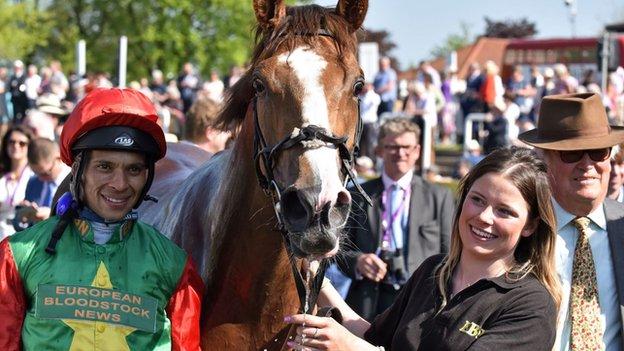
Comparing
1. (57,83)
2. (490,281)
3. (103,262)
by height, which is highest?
(103,262)

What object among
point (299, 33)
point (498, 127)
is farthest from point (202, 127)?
point (498, 127)

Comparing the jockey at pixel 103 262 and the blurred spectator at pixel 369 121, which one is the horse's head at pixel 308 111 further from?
the blurred spectator at pixel 369 121

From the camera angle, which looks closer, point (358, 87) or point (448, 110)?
point (358, 87)

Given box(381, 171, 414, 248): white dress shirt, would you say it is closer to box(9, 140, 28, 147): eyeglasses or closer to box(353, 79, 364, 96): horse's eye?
box(353, 79, 364, 96): horse's eye

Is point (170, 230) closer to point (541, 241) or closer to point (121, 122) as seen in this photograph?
point (121, 122)

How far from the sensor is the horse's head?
350 centimetres

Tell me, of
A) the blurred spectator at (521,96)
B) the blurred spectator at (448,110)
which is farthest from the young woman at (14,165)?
the blurred spectator at (448,110)

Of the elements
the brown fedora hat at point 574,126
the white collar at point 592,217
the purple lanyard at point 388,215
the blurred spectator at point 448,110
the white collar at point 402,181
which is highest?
the brown fedora hat at point 574,126

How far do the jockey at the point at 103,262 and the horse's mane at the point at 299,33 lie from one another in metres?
0.56

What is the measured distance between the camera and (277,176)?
12.4 feet

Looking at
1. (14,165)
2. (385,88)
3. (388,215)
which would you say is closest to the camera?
(388,215)

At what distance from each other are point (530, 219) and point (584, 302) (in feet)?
2.51

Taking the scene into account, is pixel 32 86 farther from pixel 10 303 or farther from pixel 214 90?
pixel 10 303

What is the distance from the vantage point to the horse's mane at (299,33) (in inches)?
158
